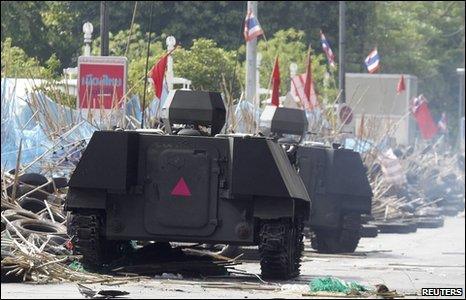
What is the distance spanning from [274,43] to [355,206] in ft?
73.8

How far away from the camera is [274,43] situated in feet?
Result: 162

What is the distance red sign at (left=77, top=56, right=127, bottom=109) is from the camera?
1072 inches

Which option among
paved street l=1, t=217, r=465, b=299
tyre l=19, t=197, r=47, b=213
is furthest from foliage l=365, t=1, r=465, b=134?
tyre l=19, t=197, r=47, b=213

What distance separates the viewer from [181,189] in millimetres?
18531

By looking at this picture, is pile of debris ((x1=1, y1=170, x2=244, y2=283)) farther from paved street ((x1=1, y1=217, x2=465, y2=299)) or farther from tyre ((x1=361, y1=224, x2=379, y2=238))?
tyre ((x1=361, y1=224, x2=379, y2=238))

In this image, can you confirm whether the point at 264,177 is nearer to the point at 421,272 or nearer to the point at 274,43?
the point at 421,272

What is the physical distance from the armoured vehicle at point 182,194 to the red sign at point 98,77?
8.61 m

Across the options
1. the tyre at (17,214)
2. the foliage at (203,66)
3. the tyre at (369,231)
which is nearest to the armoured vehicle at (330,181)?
the tyre at (369,231)

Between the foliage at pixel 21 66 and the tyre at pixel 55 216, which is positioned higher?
the foliage at pixel 21 66

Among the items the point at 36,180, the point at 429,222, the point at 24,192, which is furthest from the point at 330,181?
the point at 429,222

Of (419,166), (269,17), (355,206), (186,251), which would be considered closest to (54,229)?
(186,251)

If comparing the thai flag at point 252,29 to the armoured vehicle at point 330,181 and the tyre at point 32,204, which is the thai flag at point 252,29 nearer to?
the armoured vehicle at point 330,181

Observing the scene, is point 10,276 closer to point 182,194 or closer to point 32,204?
point 182,194

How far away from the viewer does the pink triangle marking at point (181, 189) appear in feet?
60.7
